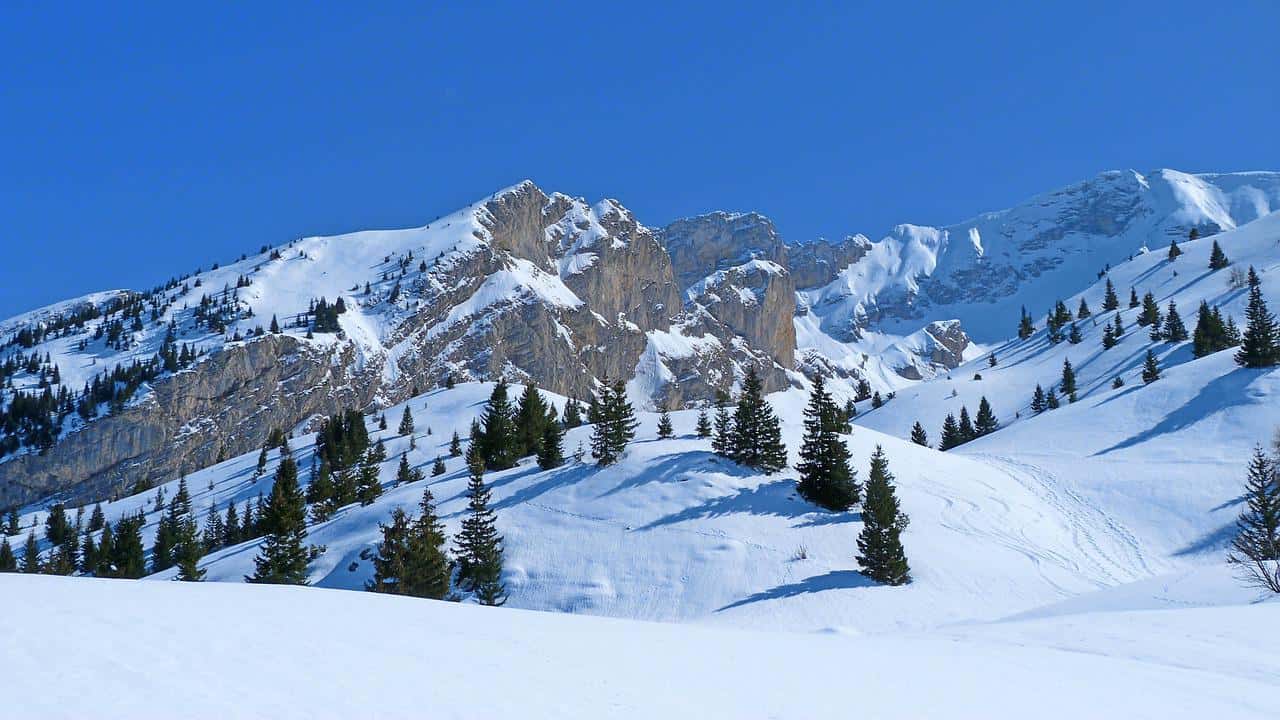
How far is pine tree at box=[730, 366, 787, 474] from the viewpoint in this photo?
49688 mm

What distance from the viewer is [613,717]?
7.99 m

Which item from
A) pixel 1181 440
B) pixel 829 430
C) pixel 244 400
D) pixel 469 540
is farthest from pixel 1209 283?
pixel 244 400

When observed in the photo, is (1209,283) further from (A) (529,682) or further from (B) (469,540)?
(A) (529,682)

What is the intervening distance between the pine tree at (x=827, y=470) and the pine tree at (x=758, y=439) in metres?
2.33

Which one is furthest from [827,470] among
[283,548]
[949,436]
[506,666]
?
[949,436]

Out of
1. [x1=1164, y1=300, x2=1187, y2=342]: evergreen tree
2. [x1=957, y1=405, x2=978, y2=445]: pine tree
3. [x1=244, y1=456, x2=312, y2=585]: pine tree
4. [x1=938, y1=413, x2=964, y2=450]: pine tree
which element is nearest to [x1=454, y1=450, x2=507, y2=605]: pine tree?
[x1=244, y1=456, x2=312, y2=585]: pine tree

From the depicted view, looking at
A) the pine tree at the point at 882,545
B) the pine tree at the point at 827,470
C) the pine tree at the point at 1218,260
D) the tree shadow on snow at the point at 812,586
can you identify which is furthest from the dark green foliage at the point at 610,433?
the pine tree at the point at 1218,260

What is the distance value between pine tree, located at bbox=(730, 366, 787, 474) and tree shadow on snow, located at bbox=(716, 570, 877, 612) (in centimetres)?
1282

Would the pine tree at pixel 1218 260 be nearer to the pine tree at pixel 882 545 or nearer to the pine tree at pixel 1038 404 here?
the pine tree at pixel 1038 404

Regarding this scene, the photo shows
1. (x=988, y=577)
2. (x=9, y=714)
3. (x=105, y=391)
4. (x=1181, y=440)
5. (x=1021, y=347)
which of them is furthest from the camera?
(x=105, y=391)

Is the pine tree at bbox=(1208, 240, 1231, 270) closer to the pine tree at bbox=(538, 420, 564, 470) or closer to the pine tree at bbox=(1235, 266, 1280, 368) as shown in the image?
the pine tree at bbox=(1235, 266, 1280, 368)

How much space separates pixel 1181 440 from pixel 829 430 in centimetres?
3313

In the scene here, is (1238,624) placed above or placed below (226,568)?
below

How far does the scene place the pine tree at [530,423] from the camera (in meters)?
65.1
